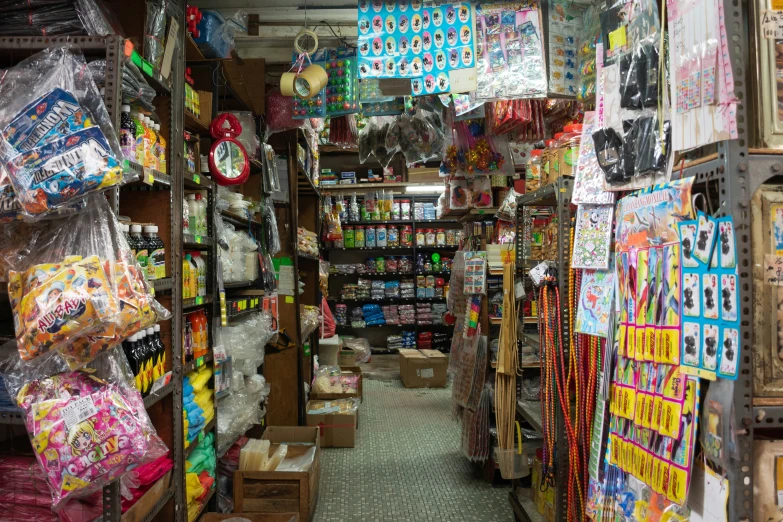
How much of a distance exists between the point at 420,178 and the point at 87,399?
7886 mm

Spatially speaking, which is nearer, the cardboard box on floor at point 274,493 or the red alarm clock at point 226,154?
the red alarm clock at point 226,154

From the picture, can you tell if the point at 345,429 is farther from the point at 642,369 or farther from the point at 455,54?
the point at 642,369

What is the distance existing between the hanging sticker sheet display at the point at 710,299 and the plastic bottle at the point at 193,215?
2132 millimetres

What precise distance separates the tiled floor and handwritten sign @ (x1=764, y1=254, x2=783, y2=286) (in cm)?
257

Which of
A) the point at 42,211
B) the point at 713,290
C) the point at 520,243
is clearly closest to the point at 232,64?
the point at 520,243

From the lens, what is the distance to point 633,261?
1699mm

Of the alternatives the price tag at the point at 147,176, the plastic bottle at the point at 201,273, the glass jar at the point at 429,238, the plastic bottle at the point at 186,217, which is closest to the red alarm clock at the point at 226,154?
the plastic bottle at the point at 186,217

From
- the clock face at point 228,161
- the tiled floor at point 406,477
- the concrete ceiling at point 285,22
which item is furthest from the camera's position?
the tiled floor at point 406,477

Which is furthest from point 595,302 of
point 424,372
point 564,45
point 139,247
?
point 424,372

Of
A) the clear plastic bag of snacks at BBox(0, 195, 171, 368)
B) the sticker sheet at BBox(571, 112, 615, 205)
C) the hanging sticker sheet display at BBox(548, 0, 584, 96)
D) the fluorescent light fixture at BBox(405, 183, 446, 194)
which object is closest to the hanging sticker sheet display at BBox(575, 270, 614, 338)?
the sticker sheet at BBox(571, 112, 615, 205)

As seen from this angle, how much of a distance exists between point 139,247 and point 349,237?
719 centimetres

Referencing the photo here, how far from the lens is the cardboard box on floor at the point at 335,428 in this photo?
15.9ft

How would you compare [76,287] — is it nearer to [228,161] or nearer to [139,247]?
[139,247]

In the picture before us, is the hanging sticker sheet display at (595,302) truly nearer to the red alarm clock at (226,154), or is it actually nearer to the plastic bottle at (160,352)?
the plastic bottle at (160,352)
